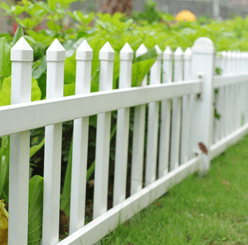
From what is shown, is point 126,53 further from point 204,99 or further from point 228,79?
point 228,79

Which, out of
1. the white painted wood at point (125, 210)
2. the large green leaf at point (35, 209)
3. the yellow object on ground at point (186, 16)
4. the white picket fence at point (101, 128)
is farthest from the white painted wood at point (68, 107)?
the yellow object on ground at point (186, 16)

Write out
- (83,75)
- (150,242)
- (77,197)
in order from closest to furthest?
(83,75), (77,197), (150,242)

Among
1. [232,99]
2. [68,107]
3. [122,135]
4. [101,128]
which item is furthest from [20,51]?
[232,99]

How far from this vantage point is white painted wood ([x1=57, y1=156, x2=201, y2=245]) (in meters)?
1.73

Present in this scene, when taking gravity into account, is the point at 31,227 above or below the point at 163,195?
above

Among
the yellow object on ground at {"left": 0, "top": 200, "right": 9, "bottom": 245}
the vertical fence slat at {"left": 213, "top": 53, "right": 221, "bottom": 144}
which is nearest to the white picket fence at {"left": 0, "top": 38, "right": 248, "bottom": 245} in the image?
the yellow object on ground at {"left": 0, "top": 200, "right": 9, "bottom": 245}

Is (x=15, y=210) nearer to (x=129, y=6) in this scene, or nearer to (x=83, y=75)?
(x=83, y=75)

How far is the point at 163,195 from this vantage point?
2.63 m

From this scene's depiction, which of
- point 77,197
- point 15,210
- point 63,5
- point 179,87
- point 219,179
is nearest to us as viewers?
point 15,210

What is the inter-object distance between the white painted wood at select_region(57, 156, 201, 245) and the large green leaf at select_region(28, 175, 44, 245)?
0.13 meters

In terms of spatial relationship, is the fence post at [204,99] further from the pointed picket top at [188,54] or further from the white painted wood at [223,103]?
the white painted wood at [223,103]

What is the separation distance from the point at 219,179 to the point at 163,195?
649mm

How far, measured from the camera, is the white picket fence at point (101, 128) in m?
1.33

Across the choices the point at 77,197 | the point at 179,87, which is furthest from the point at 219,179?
the point at 77,197
